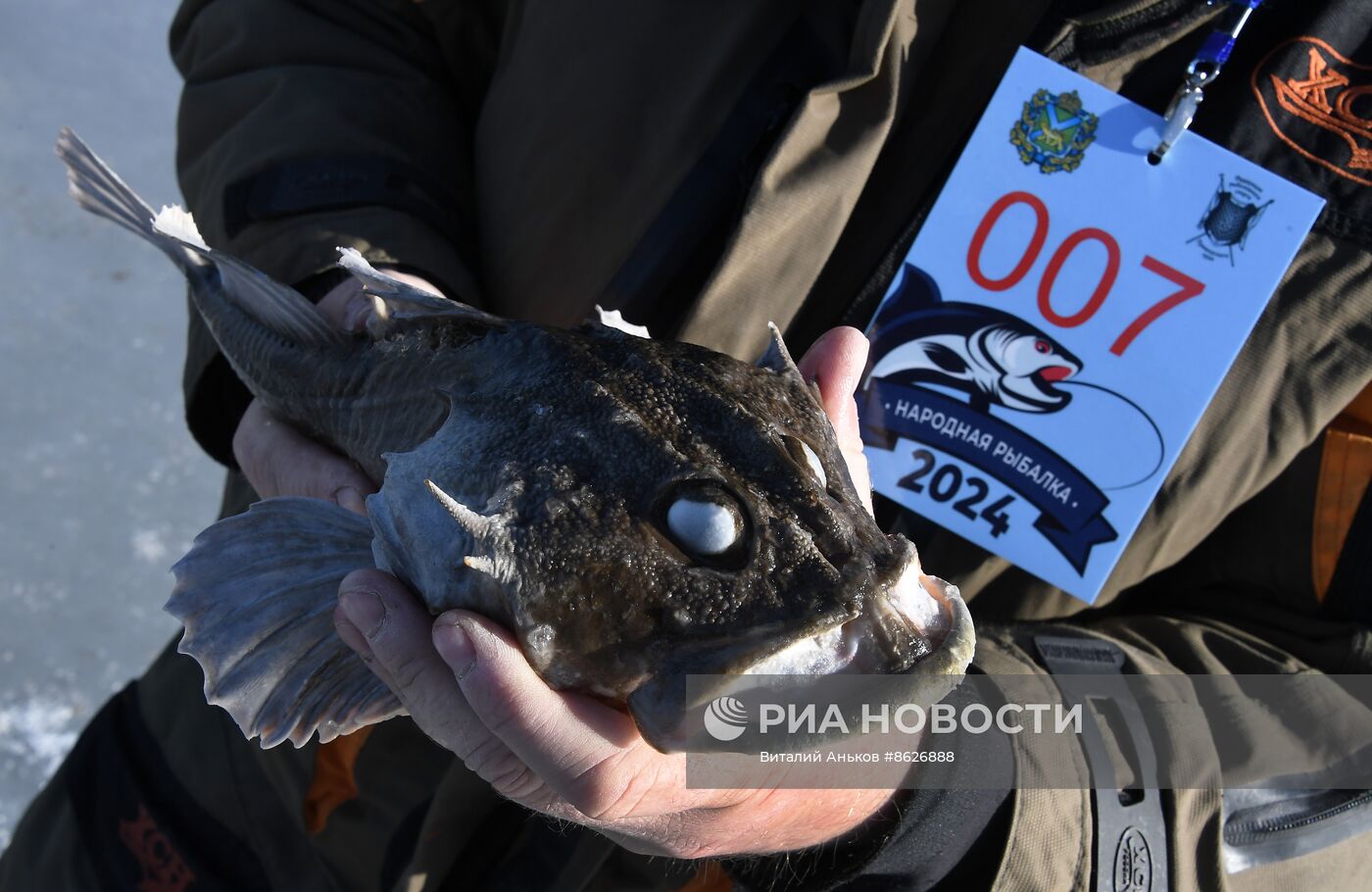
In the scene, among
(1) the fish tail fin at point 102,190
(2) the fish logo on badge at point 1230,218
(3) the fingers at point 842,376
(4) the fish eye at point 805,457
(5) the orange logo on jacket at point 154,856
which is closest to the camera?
(4) the fish eye at point 805,457

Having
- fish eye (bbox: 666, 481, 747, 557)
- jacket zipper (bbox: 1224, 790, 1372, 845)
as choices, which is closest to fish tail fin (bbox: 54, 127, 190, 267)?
fish eye (bbox: 666, 481, 747, 557)

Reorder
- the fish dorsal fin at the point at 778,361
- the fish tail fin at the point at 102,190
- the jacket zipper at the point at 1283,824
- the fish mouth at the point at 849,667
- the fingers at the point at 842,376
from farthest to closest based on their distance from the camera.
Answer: the fish tail fin at the point at 102,190 < the jacket zipper at the point at 1283,824 < the fingers at the point at 842,376 < the fish dorsal fin at the point at 778,361 < the fish mouth at the point at 849,667

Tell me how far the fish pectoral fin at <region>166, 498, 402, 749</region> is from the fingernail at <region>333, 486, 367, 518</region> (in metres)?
0.14

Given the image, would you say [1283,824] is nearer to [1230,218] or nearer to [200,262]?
[1230,218]

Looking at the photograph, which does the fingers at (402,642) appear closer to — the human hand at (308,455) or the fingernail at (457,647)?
the fingernail at (457,647)

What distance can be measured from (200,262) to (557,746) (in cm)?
152

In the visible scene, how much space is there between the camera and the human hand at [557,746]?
122 cm

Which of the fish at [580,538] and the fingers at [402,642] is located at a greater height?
the fish at [580,538]

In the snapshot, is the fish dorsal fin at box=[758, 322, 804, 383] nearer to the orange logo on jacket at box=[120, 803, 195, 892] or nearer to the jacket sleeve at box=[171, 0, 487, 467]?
the jacket sleeve at box=[171, 0, 487, 467]

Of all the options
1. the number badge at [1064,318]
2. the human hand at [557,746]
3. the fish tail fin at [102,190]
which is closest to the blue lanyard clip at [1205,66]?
the number badge at [1064,318]

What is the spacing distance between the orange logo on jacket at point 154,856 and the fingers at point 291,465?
3.35 feet

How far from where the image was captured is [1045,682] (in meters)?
1.81

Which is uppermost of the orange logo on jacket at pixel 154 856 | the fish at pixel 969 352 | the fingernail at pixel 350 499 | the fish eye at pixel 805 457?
the fish at pixel 969 352

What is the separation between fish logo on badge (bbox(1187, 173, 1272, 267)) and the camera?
1903 millimetres
